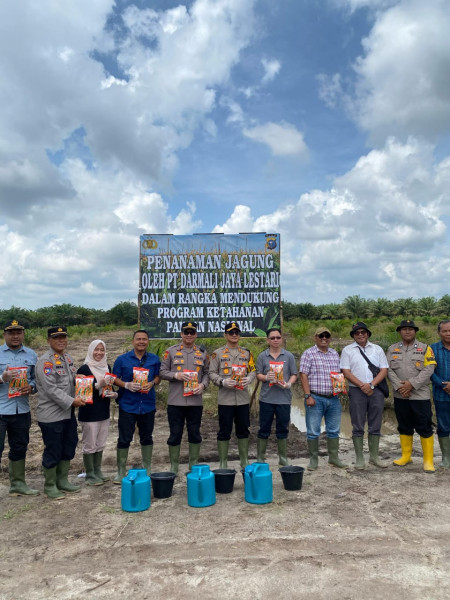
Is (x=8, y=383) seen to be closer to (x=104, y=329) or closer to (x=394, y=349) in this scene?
(x=394, y=349)

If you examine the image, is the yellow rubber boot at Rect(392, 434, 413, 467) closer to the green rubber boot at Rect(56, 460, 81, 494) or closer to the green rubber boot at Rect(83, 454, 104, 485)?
the green rubber boot at Rect(83, 454, 104, 485)

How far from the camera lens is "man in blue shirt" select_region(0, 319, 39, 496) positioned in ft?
16.0

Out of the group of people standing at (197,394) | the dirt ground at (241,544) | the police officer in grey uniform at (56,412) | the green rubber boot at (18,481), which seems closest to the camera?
the dirt ground at (241,544)

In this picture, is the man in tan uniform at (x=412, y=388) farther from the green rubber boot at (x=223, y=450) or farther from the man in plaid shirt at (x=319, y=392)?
the green rubber boot at (x=223, y=450)

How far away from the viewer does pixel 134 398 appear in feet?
17.6

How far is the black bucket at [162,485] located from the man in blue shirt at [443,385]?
11.6 feet

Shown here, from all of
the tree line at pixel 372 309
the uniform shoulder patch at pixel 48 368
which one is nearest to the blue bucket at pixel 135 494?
the uniform shoulder patch at pixel 48 368

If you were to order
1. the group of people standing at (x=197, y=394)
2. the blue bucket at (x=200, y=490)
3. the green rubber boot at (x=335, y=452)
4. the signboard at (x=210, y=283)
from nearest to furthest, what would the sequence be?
the blue bucket at (x=200, y=490) < the group of people standing at (x=197, y=394) < the green rubber boot at (x=335, y=452) < the signboard at (x=210, y=283)

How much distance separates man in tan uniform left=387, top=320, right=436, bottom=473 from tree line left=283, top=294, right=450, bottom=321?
27765 millimetres

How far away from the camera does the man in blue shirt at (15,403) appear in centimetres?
489

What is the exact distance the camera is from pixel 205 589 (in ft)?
10.3

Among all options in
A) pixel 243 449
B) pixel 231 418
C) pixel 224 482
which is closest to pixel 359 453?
pixel 243 449

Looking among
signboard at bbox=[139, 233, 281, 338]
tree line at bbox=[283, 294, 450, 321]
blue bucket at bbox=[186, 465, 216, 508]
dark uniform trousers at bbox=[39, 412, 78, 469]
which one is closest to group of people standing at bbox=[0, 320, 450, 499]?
dark uniform trousers at bbox=[39, 412, 78, 469]

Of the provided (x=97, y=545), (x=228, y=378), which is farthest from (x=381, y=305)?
(x=97, y=545)
